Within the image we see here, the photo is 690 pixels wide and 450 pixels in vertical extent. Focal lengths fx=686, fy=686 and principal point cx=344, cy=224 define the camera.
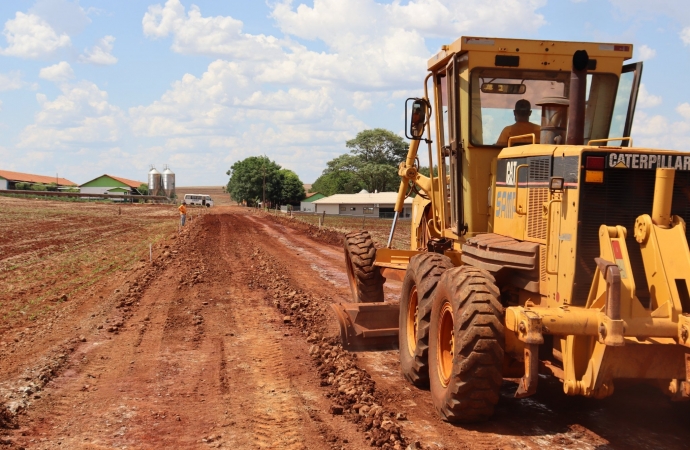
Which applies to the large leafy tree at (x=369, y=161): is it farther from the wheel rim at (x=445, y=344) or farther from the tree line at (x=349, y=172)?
the wheel rim at (x=445, y=344)

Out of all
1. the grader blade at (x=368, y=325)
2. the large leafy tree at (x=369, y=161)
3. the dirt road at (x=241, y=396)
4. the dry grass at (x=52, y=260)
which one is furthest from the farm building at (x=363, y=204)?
the grader blade at (x=368, y=325)

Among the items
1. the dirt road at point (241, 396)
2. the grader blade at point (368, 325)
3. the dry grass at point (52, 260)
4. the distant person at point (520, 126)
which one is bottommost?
the dry grass at point (52, 260)

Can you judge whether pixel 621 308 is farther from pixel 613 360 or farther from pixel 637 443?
pixel 637 443

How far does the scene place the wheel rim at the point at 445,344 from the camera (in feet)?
21.1

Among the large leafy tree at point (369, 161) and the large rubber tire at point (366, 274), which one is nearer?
the large rubber tire at point (366, 274)

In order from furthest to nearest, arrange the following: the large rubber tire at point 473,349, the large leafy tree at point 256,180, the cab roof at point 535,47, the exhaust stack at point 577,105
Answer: the large leafy tree at point 256,180, the cab roof at point 535,47, the exhaust stack at point 577,105, the large rubber tire at point 473,349

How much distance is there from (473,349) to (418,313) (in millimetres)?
1487

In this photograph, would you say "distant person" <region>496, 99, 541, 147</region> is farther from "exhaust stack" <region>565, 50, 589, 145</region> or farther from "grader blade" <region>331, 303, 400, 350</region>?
"grader blade" <region>331, 303, 400, 350</region>

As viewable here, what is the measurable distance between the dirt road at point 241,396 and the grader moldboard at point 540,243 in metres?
0.47

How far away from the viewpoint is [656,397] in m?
6.64

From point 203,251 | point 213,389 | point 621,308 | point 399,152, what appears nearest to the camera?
point 621,308

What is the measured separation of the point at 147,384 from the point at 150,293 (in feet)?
21.9

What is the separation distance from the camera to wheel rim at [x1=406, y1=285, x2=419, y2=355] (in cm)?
764

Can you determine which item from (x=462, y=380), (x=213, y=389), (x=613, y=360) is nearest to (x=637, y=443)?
(x=613, y=360)
